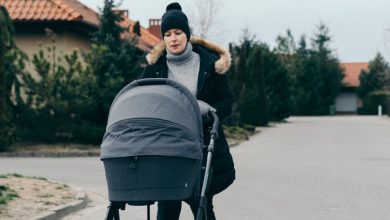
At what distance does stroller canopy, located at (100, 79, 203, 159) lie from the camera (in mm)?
4543

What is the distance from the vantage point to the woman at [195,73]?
525 cm

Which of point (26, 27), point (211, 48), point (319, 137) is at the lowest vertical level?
point (319, 137)

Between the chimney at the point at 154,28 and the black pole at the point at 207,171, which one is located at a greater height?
the chimney at the point at 154,28

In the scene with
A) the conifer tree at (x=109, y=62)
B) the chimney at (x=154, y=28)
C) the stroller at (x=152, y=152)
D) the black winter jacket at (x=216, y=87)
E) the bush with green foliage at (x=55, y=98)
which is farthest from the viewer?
the chimney at (x=154, y=28)

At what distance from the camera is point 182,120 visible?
15.4 ft

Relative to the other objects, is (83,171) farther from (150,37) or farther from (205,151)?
(150,37)

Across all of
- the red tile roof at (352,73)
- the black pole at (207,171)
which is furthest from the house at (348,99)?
the black pole at (207,171)

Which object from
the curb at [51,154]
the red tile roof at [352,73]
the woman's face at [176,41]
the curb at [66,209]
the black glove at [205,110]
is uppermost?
the red tile roof at [352,73]

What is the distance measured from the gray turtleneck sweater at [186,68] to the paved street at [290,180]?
381 cm

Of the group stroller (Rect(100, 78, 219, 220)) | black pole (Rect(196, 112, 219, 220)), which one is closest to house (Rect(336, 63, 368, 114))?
black pole (Rect(196, 112, 219, 220))

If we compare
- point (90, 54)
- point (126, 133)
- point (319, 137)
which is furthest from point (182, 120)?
point (319, 137)

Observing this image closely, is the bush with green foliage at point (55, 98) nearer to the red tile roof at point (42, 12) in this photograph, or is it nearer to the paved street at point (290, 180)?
the paved street at point (290, 180)

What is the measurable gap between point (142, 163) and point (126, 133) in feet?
0.70

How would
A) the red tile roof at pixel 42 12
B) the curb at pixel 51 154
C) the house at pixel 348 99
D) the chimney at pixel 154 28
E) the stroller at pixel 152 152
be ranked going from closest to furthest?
1. the stroller at pixel 152 152
2. the curb at pixel 51 154
3. the red tile roof at pixel 42 12
4. the chimney at pixel 154 28
5. the house at pixel 348 99
